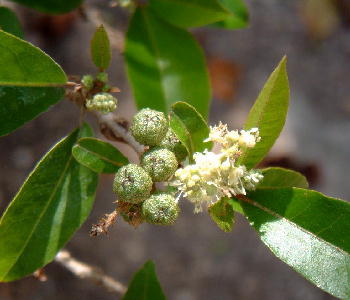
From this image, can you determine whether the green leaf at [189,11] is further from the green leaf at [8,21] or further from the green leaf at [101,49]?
the green leaf at [8,21]

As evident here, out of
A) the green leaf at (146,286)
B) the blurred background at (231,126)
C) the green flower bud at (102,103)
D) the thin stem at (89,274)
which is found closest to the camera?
the green flower bud at (102,103)

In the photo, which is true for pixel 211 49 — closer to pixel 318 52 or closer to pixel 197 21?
pixel 318 52

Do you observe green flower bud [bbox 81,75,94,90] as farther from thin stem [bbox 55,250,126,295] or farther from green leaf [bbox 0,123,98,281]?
thin stem [bbox 55,250,126,295]

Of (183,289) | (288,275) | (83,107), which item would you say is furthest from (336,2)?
(83,107)

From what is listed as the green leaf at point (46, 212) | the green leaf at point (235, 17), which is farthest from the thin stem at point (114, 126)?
the green leaf at point (235, 17)

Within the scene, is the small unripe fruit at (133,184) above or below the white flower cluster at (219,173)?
below

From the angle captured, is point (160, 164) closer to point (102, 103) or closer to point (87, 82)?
point (102, 103)
